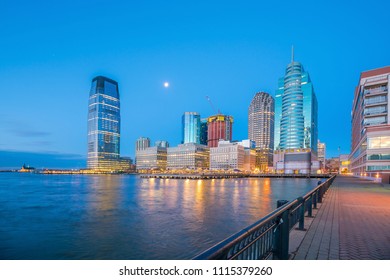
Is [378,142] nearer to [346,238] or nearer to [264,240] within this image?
[346,238]

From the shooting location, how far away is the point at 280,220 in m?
6.13

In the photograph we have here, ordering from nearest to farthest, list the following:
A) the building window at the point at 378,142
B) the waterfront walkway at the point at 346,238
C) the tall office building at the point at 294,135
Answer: the waterfront walkway at the point at 346,238 < the building window at the point at 378,142 < the tall office building at the point at 294,135

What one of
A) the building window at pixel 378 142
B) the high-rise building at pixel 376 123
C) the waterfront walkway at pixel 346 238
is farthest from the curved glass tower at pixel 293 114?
the waterfront walkway at pixel 346 238

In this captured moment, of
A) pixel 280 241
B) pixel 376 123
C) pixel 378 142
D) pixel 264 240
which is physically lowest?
pixel 280 241

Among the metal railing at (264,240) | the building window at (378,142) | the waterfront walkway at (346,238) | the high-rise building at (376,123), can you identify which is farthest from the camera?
the high-rise building at (376,123)

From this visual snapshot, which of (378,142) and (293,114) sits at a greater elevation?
(293,114)

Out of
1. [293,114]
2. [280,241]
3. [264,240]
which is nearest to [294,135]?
[293,114]

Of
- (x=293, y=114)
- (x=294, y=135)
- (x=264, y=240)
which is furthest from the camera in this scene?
(x=294, y=135)

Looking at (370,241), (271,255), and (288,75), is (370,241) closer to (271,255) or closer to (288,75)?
(271,255)

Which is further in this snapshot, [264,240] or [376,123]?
[376,123]

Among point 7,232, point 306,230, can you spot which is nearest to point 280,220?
point 306,230

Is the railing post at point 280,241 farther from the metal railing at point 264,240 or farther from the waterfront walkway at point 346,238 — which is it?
the waterfront walkway at point 346,238

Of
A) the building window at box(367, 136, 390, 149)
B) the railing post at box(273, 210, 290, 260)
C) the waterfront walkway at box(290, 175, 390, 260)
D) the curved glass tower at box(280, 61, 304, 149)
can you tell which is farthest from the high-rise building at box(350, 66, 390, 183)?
the curved glass tower at box(280, 61, 304, 149)
